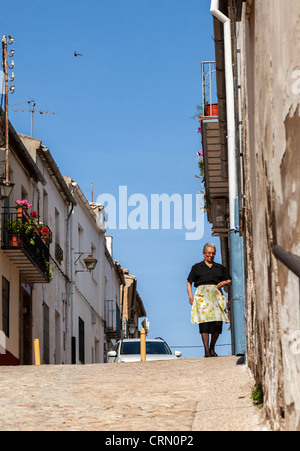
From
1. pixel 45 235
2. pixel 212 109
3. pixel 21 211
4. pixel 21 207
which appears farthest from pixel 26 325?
pixel 212 109

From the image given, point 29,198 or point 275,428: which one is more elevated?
point 29,198

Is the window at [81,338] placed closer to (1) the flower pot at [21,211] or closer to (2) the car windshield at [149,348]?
(1) the flower pot at [21,211]

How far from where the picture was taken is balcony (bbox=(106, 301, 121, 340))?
40737 mm

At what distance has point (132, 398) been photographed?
942 centimetres

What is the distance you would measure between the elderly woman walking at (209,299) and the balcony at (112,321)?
85.3 feet

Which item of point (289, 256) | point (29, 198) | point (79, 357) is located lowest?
point (79, 357)

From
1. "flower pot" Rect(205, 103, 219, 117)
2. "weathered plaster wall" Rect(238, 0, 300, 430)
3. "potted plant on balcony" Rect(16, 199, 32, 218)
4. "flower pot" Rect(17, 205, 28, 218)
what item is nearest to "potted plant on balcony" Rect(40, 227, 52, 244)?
"potted plant on balcony" Rect(16, 199, 32, 218)

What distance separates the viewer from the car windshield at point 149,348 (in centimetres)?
2306

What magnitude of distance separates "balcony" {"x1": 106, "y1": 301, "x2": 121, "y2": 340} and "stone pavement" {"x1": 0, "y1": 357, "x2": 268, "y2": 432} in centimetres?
2757

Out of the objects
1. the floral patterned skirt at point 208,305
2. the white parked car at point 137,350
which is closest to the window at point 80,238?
the white parked car at point 137,350

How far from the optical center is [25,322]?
27250 mm
